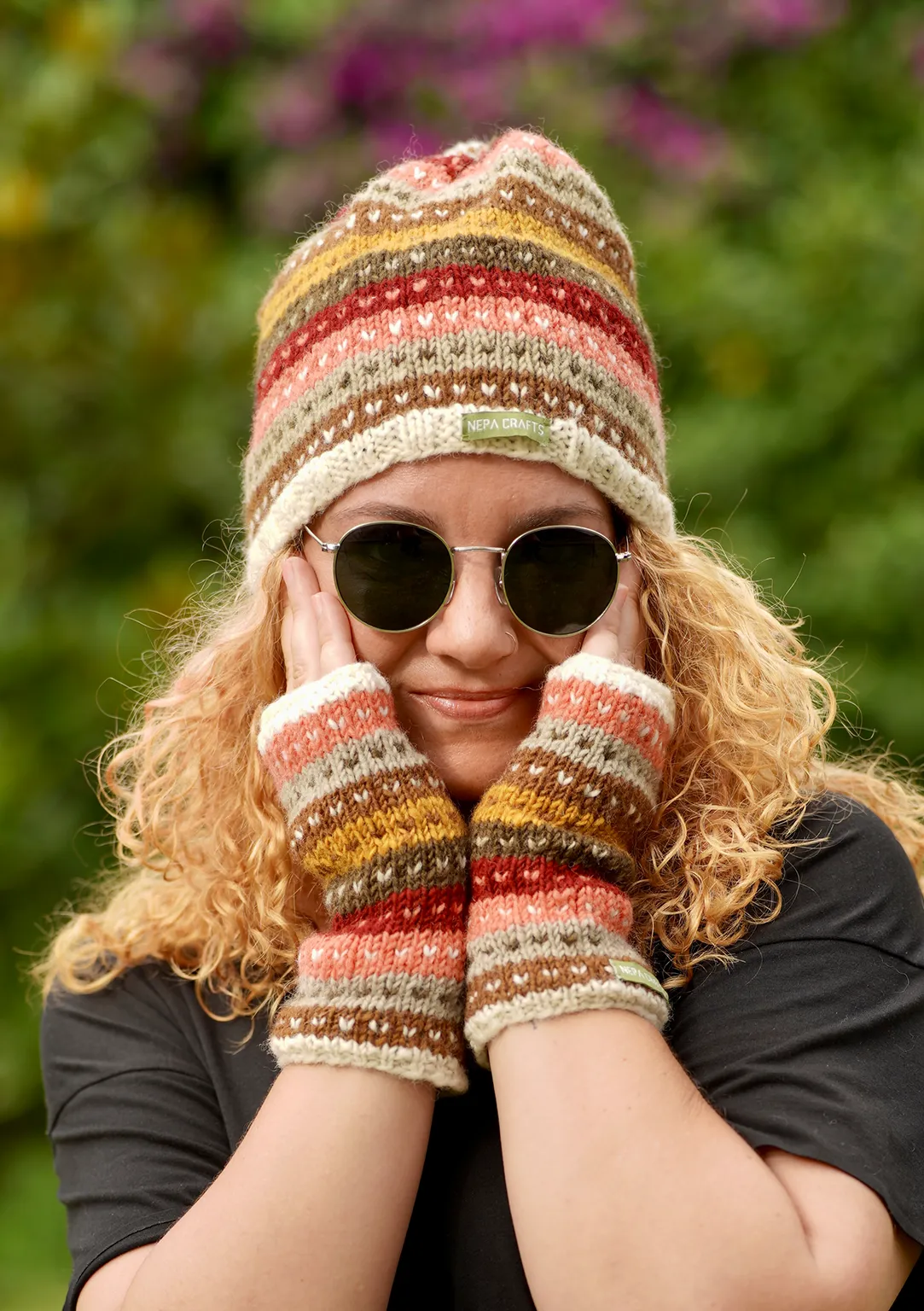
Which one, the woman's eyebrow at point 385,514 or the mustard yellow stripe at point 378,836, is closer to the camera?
the mustard yellow stripe at point 378,836

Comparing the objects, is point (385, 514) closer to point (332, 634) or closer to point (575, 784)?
point (332, 634)

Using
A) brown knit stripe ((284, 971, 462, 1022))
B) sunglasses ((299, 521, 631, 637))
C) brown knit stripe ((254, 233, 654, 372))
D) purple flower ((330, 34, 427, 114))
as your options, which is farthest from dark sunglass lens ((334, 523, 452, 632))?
purple flower ((330, 34, 427, 114))

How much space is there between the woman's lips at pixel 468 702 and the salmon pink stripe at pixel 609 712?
0.33 ft

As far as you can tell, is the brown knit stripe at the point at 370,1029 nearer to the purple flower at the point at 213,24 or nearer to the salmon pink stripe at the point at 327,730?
the salmon pink stripe at the point at 327,730

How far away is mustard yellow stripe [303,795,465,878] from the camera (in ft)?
6.58

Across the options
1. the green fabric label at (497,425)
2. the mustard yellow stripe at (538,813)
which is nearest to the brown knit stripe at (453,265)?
the green fabric label at (497,425)

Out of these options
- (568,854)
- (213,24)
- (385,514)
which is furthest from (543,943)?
(213,24)

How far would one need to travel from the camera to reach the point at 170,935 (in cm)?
248

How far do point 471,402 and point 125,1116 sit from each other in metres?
1.30

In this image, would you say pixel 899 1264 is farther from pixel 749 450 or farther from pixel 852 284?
pixel 852 284

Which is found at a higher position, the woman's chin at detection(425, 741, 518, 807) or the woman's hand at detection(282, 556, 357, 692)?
the woman's hand at detection(282, 556, 357, 692)

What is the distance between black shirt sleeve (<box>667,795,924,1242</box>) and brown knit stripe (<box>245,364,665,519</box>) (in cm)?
76

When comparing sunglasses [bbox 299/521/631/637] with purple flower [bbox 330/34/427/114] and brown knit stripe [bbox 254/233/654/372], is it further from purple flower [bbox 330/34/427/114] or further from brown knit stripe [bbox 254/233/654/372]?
purple flower [bbox 330/34/427/114]

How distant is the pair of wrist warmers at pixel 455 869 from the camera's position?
6.12 feet
